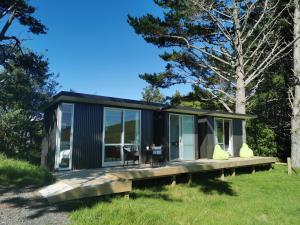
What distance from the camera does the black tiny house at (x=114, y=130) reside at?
337 inches

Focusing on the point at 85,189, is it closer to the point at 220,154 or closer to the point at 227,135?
the point at 220,154

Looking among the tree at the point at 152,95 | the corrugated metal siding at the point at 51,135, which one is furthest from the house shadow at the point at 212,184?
the tree at the point at 152,95

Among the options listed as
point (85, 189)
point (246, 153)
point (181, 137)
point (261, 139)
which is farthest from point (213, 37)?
point (85, 189)

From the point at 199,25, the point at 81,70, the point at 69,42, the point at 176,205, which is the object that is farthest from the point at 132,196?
the point at 81,70

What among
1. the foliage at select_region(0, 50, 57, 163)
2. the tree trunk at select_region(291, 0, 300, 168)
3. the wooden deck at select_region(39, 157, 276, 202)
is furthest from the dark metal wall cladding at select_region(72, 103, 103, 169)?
the tree trunk at select_region(291, 0, 300, 168)

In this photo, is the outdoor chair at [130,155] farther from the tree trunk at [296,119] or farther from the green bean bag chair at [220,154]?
the tree trunk at [296,119]

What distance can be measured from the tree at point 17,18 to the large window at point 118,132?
6.64 m

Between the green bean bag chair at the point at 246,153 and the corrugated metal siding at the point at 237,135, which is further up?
the corrugated metal siding at the point at 237,135

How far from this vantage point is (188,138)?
476 inches

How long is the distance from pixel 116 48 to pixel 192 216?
17751 millimetres

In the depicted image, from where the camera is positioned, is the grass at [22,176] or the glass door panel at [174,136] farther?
the glass door panel at [174,136]

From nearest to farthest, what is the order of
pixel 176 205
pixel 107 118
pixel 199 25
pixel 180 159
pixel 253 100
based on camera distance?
pixel 176 205 → pixel 107 118 → pixel 180 159 → pixel 199 25 → pixel 253 100

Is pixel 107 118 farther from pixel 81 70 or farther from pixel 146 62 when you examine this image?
pixel 81 70

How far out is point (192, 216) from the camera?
5.56 meters
